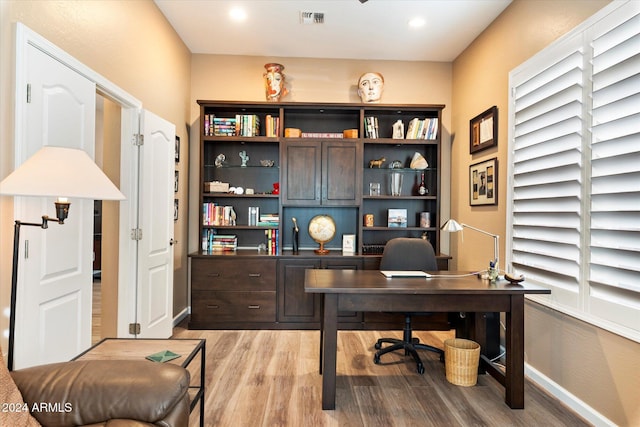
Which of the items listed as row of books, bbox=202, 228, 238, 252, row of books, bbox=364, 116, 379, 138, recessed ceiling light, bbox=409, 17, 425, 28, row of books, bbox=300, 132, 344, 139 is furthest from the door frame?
recessed ceiling light, bbox=409, 17, 425, 28

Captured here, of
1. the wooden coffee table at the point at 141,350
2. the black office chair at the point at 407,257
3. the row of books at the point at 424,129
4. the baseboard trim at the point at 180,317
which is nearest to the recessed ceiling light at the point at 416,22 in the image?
the row of books at the point at 424,129

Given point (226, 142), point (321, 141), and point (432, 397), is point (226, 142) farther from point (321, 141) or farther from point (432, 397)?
point (432, 397)

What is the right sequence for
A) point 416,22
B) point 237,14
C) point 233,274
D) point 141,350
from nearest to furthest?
point 141,350, point 237,14, point 416,22, point 233,274

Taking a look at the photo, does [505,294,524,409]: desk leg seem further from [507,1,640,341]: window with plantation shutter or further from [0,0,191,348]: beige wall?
[0,0,191,348]: beige wall

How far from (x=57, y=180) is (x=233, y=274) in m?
2.50

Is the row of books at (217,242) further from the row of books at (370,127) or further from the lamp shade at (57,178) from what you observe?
the lamp shade at (57,178)

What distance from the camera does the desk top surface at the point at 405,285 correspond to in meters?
2.20

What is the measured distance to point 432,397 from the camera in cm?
238

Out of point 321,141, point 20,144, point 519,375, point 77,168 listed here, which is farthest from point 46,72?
point 519,375

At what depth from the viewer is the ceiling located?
314 centimetres

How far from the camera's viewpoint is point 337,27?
3.52m

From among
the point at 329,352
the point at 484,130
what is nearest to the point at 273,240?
the point at 329,352

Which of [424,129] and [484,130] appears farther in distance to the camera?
[424,129]

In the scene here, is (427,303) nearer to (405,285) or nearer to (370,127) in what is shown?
(405,285)
